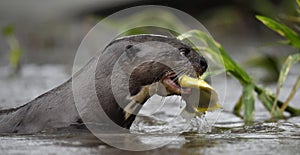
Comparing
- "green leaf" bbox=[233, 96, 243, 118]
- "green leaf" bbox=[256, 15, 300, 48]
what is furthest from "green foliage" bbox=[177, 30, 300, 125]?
"green leaf" bbox=[233, 96, 243, 118]

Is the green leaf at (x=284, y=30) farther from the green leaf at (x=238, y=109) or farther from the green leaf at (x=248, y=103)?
the green leaf at (x=238, y=109)

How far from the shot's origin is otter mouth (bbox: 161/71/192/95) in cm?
410

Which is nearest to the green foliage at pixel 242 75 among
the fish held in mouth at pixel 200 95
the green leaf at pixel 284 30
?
the green leaf at pixel 284 30

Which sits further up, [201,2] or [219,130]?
[201,2]

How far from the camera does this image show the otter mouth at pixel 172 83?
161 inches

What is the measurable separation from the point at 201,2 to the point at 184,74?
7.97 metres

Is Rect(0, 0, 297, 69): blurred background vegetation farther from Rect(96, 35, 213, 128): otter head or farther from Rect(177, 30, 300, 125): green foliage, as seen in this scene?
Rect(96, 35, 213, 128): otter head

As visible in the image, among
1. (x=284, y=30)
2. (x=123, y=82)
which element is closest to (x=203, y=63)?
(x=123, y=82)

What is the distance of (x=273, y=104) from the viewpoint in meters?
5.18

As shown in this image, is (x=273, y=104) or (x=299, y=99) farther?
(x=299, y=99)

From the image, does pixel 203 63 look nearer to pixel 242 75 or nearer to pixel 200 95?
pixel 200 95

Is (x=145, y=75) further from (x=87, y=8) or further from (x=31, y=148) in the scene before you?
(x=87, y=8)

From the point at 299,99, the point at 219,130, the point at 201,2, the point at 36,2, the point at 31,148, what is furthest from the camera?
the point at 36,2

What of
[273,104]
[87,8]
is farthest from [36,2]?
[273,104]
